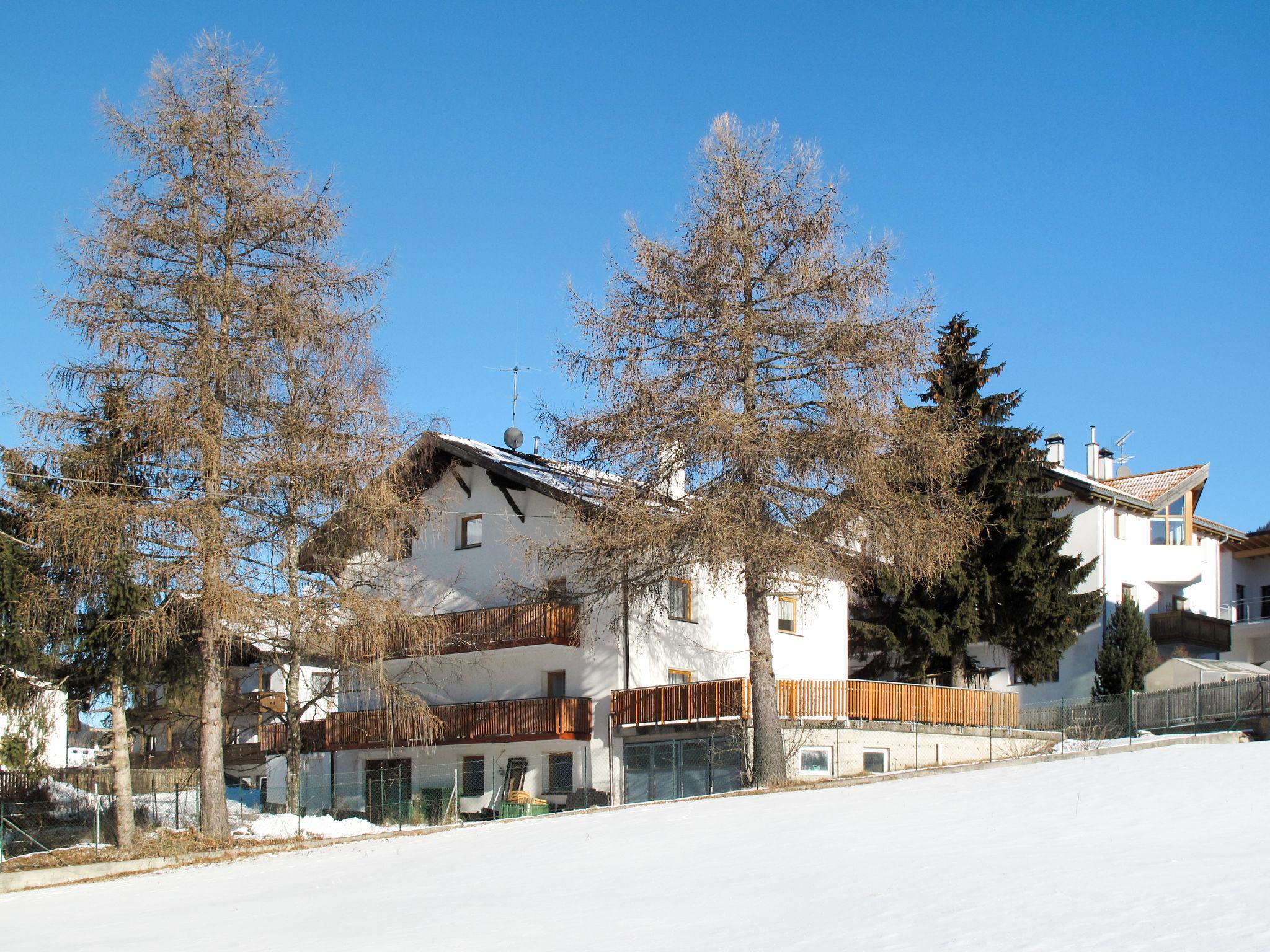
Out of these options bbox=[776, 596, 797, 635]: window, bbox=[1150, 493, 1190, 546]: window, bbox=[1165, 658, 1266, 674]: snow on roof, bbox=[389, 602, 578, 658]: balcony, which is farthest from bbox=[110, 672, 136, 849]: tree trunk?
bbox=[1150, 493, 1190, 546]: window

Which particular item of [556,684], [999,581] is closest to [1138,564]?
[999,581]

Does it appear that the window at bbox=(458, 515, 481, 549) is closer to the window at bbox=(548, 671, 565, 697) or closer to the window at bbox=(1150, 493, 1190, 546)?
the window at bbox=(548, 671, 565, 697)

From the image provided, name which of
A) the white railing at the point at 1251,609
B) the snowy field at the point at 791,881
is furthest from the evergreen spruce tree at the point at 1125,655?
the white railing at the point at 1251,609

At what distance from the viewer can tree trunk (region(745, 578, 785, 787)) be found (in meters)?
26.5

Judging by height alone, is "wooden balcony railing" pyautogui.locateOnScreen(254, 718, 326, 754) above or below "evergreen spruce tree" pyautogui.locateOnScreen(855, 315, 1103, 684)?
below

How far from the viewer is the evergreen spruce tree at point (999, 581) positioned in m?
35.1

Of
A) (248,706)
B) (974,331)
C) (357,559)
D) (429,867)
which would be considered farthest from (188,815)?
(974,331)

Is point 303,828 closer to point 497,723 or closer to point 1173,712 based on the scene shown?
point 497,723

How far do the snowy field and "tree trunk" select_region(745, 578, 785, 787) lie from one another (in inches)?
62.8

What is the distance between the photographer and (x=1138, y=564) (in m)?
48.0

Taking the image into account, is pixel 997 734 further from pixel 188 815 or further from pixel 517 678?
pixel 188 815

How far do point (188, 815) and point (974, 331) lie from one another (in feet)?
78.1

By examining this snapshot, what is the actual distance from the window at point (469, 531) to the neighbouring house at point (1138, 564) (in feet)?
57.8

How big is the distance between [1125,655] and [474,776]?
20.9 metres
